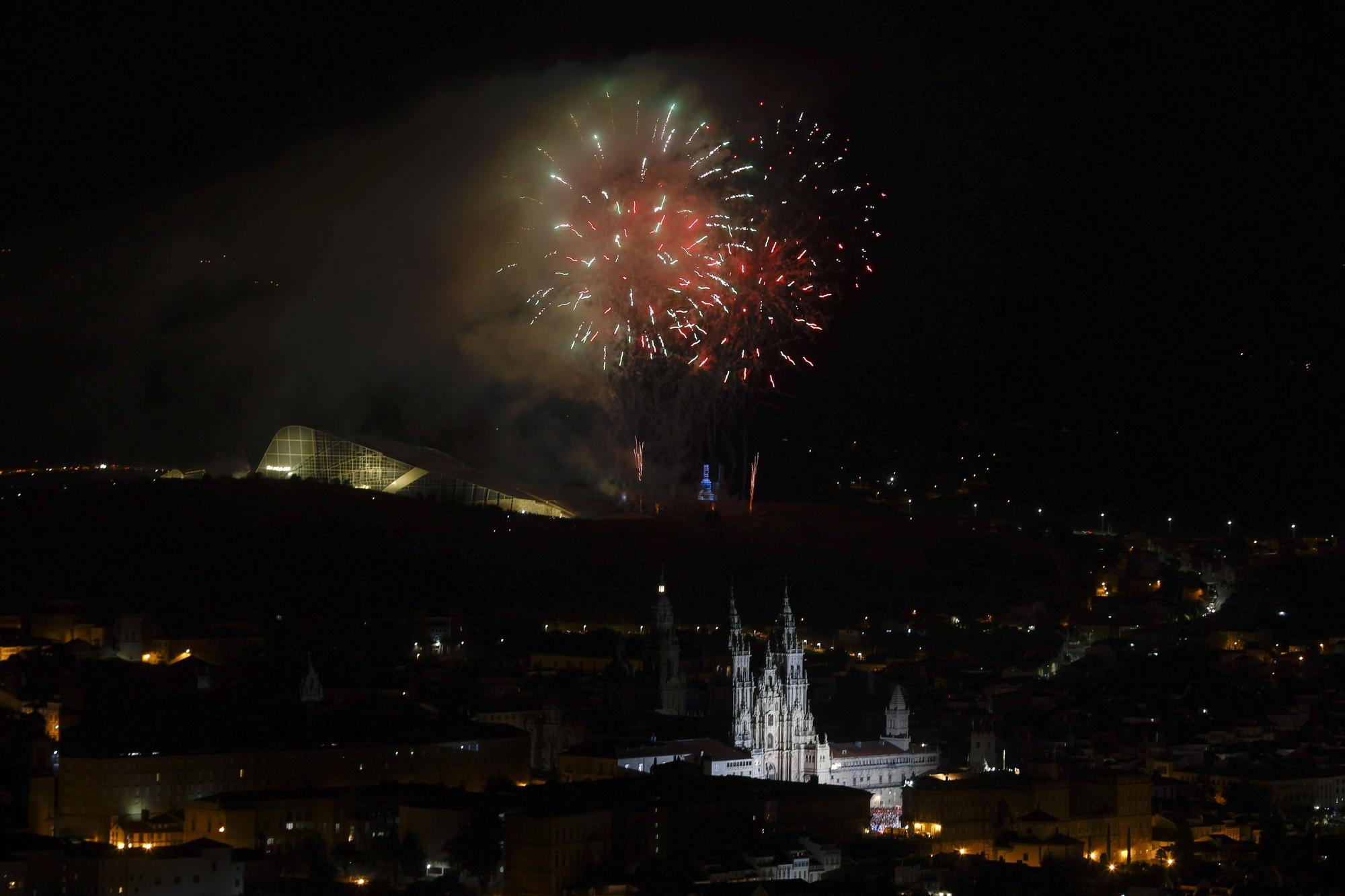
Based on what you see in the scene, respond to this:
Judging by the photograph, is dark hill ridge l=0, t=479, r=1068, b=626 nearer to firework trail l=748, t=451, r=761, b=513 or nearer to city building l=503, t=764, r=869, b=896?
firework trail l=748, t=451, r=761, b=513

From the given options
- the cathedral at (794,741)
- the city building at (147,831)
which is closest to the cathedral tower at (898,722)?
the cathedral at (794,741)

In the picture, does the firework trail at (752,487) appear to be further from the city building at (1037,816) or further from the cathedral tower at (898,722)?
the city building at (1037,816)

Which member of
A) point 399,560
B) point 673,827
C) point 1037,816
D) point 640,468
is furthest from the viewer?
point 640,468

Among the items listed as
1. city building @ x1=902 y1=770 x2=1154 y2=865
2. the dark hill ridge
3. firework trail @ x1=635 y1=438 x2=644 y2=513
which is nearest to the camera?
city building @ x1=902 y1=770 x2=1154 y2=865

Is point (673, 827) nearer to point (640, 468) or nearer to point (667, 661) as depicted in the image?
point (667, 661)

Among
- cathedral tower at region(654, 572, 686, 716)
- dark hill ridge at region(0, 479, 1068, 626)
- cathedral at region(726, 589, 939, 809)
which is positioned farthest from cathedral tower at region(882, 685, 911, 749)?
dark hill ridge at region(0, 479, 1068, 626)

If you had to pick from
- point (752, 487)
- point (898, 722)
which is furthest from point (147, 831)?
point (752, 487)

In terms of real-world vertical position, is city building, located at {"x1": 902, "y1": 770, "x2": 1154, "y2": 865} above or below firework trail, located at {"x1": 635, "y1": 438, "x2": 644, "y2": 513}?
below
